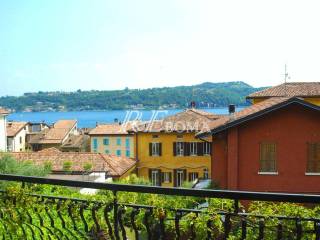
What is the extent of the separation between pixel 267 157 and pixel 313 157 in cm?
183

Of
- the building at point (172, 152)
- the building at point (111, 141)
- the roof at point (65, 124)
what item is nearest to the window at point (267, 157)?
the building at point (172, 152)

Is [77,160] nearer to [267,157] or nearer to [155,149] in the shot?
[155,149]

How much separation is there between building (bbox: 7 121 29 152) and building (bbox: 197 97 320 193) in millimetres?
36749

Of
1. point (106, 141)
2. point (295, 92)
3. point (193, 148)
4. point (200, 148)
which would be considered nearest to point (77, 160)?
point (193, 148)

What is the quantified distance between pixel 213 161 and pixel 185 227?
55.9 feet

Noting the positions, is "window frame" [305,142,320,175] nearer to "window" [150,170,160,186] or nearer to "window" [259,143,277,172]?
"window" [259,143,277,172]

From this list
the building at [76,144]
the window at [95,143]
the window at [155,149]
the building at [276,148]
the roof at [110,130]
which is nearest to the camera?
the building at [276,148]

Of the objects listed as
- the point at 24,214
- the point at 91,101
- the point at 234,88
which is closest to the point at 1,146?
the point at 24,214

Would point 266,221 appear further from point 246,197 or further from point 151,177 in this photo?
point 151,177

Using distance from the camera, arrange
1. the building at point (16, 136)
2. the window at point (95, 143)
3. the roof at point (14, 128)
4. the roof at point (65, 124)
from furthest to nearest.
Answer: the roof at point (65, 124) < the roof at point (14, 128) < the building at point (16, 136) < the window at point (95, 143)

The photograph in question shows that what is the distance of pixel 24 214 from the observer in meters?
3.91

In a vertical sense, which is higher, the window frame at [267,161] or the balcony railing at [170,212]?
the balcony railing at [170,212]

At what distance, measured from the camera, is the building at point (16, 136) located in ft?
167

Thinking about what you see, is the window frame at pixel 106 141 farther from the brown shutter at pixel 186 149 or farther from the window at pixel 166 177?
the brown shutter at pixel 186 149
